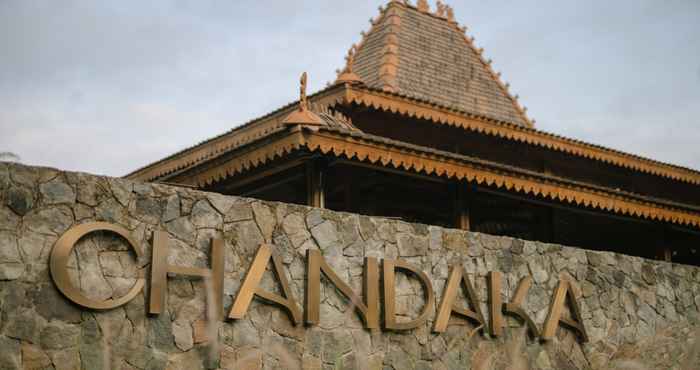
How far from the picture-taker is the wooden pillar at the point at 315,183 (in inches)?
413

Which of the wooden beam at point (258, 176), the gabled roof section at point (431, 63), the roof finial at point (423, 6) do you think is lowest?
the wooden beam at point (258, 176)

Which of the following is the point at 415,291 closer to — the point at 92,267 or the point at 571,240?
the point at 92,267

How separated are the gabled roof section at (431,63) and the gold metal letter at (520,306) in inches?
204

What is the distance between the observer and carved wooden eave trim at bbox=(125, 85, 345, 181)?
13180 mm

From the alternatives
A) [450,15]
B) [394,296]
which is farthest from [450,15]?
[394,296]

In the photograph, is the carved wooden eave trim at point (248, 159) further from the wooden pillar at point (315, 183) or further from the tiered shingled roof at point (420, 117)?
the wooden pillar at point (315, 183)

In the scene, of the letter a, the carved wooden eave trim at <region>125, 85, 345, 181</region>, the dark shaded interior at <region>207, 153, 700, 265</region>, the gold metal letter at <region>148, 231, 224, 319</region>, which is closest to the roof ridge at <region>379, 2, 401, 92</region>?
the carved wooden eave trim at <region>125, 85, 345, 181</region>

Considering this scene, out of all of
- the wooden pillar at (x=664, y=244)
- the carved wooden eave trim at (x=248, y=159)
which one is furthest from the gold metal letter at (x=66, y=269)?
the wooden pillar at (x=664, y=244)

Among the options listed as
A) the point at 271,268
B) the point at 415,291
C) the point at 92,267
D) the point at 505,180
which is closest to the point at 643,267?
the point at 505,180

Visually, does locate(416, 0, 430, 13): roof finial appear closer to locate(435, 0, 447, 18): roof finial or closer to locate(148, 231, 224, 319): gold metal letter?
locate(435, 0, 447, 18): roof finial

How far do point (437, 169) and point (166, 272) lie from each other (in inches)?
154

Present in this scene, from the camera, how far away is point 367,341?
31.1 feet

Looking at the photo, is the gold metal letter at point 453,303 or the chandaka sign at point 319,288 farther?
the gold metal letter at point 453,303

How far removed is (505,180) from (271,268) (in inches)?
152
